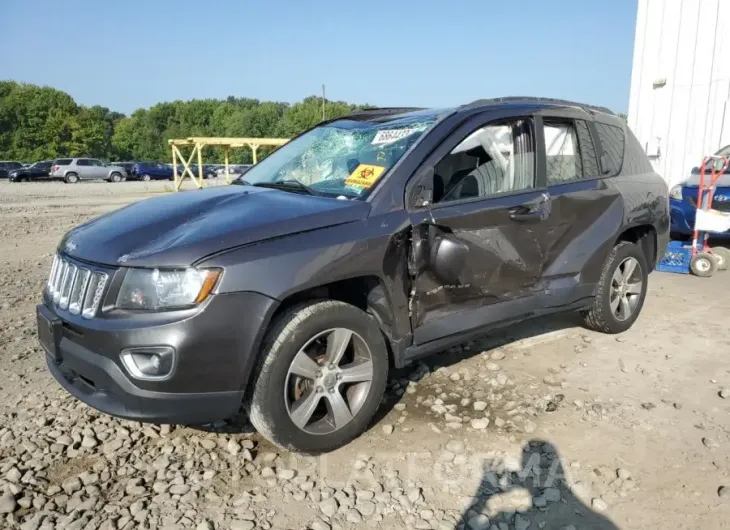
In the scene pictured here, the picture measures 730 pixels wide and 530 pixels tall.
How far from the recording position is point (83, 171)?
38750mm

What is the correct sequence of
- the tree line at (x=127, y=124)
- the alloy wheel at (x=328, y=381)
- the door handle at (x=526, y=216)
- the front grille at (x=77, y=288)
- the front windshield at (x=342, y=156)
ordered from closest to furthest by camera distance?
the front grille at (x=77, y=288) → the alloy wheel at (x=328, y=381) → the front windshield at (x=342, y=156) → the door handle at (x=526, y=216) → the tree line at (x=127, y=124)

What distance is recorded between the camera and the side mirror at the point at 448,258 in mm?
3273

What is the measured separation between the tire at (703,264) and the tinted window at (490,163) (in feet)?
14.7

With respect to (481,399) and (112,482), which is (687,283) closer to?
(481,399)

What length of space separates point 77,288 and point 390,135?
6.45 feet

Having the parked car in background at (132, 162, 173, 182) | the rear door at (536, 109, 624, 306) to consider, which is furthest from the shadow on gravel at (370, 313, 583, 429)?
the parked car in background at (132, 162, 173, 182)

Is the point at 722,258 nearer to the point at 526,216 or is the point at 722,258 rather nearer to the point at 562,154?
the point at 562,154

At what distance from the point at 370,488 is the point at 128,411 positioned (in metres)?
1.16

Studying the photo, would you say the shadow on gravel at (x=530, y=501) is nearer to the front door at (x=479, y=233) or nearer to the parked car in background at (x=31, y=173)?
→ the front door at (x=479, y=233)

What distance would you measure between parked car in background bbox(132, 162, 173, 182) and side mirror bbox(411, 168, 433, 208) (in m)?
42.6

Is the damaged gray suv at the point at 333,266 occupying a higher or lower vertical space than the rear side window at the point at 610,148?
lower

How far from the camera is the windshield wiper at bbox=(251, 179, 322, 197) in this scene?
345 centimetres

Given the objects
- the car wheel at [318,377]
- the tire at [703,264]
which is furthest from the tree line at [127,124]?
the car wheel at [318,377]

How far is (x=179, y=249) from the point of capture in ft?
8.60
